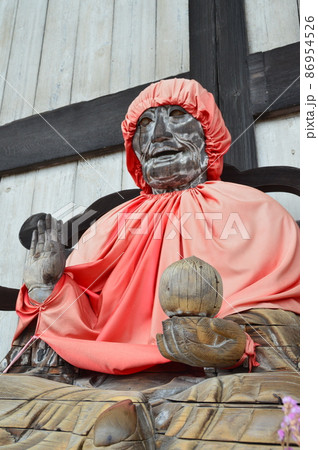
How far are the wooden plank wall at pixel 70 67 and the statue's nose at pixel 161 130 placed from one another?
64cm

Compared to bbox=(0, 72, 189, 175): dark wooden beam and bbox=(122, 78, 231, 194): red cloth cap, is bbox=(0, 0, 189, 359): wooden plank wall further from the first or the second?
bbox=(122, 78, 231, 194): red cloth cap

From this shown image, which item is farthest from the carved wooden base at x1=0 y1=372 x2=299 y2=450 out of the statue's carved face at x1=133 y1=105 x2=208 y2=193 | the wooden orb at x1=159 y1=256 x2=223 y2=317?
the statue's carved face at x1=133 y1=105 x2=208 y2=193

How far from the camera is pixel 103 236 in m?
1.63

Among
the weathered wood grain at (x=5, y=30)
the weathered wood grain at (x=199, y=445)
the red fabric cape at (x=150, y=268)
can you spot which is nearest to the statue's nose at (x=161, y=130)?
the red fabric cape at (x=150, y=268)

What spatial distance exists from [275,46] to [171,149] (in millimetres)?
900

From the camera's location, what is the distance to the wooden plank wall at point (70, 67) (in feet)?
7.91

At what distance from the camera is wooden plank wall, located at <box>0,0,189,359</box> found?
94.9 inches

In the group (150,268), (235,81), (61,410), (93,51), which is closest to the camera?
(61,410)

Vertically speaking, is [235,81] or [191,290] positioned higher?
[235,81]

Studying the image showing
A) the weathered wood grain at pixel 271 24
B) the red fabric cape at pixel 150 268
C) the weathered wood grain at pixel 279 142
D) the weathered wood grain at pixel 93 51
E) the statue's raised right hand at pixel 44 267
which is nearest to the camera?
the red fabric cape at pixel 150 268

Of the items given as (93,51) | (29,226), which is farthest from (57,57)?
(29,226)

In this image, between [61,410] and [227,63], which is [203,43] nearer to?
[227,63]

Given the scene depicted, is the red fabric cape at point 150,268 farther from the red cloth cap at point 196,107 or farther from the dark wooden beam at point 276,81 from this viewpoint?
the dark wooden beam at point 276,81

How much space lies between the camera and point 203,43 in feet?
7.69
